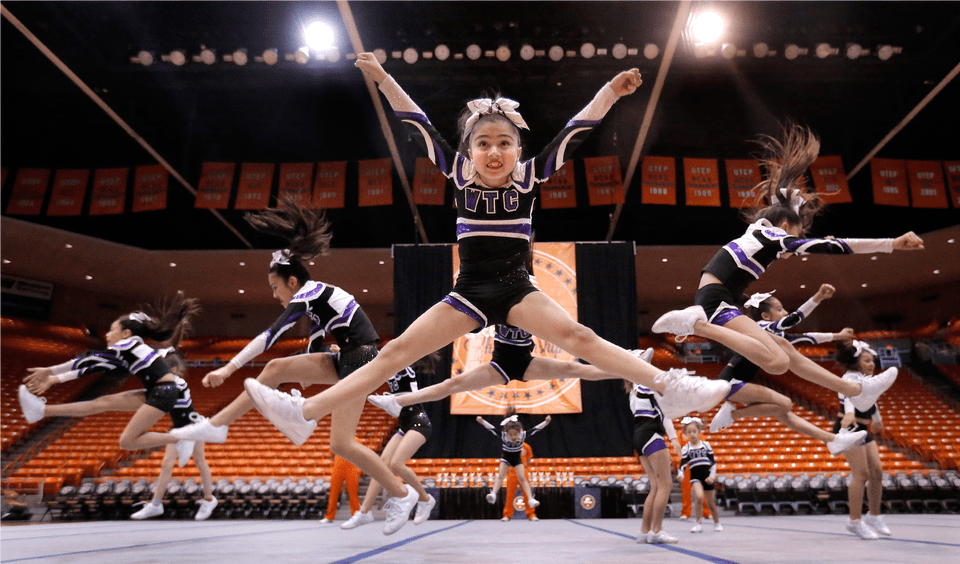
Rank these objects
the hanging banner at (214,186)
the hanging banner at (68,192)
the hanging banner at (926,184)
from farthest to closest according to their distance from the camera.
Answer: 1. the hanging banner at (68,192)
2. the hanging banner at (214,186)
3. the hanging banner at (926,184)

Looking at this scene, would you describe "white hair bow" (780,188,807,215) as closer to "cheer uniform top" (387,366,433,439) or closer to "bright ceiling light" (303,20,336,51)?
"cheer uniform top" (387,366,433,439)

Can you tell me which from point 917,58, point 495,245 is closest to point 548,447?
point 917,58

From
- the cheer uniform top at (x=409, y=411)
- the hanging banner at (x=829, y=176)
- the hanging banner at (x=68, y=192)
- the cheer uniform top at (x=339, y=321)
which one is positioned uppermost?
the hanging banner at (x=829, y=176)

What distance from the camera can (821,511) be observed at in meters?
10.9

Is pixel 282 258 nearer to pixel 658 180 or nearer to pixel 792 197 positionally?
pixel 792 197

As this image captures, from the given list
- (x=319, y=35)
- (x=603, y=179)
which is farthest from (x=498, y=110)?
Result: (x=603, y=179)

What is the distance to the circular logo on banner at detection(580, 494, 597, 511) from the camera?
10.7 m

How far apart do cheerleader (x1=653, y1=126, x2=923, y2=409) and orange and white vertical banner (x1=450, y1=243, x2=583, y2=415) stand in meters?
6.99

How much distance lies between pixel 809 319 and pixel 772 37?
50.1 feet

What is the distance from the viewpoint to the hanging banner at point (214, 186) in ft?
35.2

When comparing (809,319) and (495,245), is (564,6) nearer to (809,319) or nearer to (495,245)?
(495,245)

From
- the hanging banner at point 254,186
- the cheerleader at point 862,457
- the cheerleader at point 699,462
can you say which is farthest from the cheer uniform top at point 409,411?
the hanging banner at point 254,186

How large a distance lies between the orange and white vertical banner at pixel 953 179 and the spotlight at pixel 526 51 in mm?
7840

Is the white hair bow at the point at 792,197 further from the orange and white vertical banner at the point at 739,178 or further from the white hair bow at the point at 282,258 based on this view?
the orange and white vertical banner at the point at 739,178
